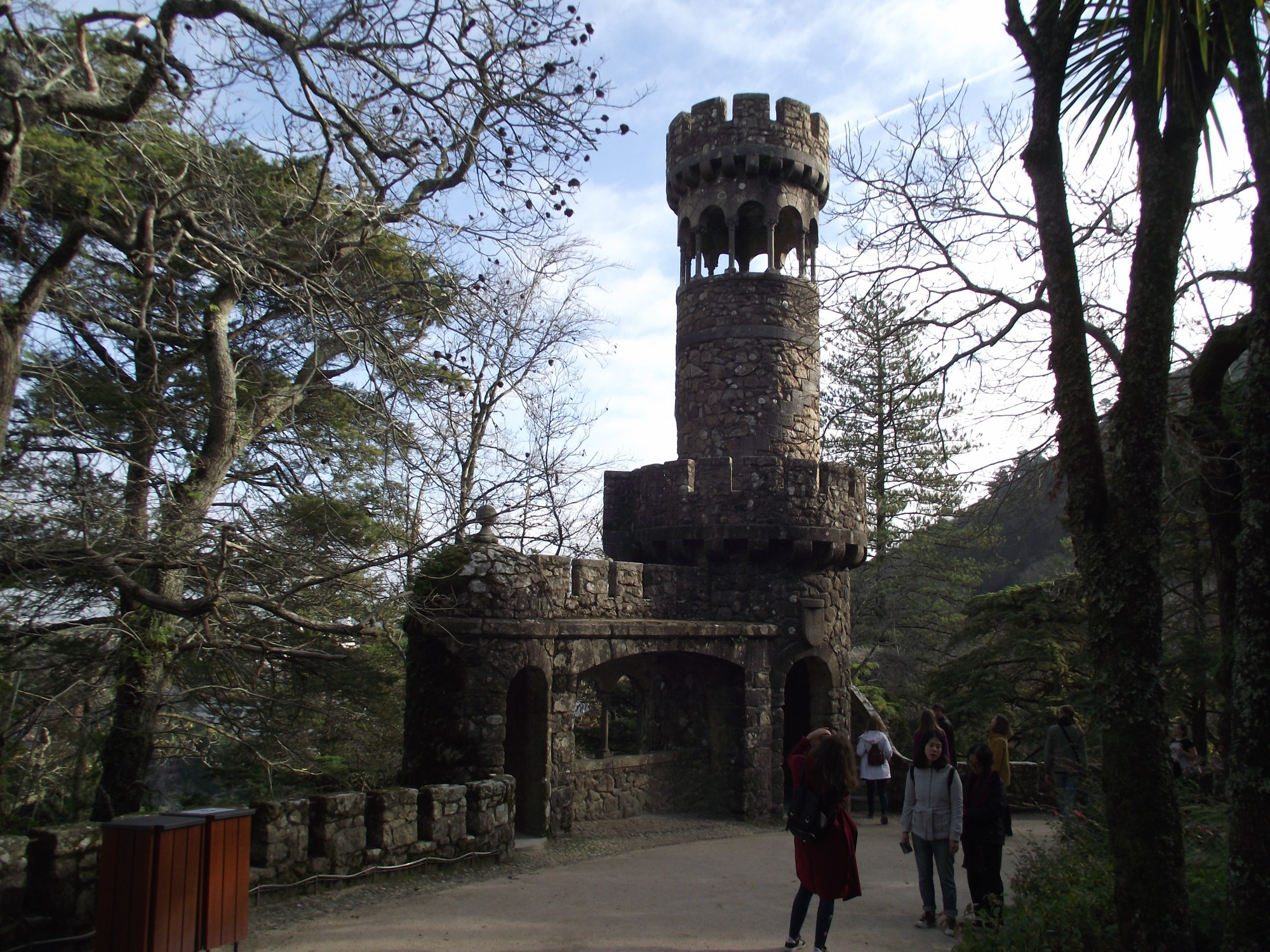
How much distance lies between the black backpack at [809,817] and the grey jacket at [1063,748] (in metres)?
4.81

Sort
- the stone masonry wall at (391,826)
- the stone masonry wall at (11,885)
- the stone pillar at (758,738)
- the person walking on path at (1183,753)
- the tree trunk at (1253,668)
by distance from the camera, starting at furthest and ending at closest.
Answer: the stone pillar at (758,738) < the person walking on path at (1183,753) < the stone masonry wall at (391,826) < the stone masonry wall at (11,885) < the tree trunk at (1253,668)

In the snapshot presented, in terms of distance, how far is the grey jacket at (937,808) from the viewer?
654 centimetres

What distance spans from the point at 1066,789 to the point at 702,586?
16.9 feet

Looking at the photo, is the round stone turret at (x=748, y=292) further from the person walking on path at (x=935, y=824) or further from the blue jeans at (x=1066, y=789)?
the person walking on path at (x=935, y=824)

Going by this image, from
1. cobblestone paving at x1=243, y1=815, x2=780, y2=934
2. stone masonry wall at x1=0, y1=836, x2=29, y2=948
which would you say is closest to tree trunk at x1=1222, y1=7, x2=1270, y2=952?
cobblestone paving at x1=243, y1=815, x2=780, y2=934

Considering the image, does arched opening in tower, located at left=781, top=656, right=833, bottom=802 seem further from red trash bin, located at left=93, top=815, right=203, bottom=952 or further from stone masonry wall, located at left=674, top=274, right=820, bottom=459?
red trash bin, located at left=93, top=815, right=203, bottom=952

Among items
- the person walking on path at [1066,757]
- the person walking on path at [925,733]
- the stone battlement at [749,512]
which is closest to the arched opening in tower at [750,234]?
the stone battlement at [749,512]

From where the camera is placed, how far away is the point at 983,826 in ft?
21.5

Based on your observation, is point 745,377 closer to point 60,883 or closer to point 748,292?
point 748,292

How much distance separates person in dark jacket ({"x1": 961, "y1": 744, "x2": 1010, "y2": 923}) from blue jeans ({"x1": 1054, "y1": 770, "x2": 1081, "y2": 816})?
2.66 meters

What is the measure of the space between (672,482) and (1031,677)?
7.16m

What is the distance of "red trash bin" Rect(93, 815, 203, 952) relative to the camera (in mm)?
4797

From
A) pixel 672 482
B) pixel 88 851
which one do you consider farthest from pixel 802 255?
pixel 88 851

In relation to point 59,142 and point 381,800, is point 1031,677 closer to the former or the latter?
point 381,800
